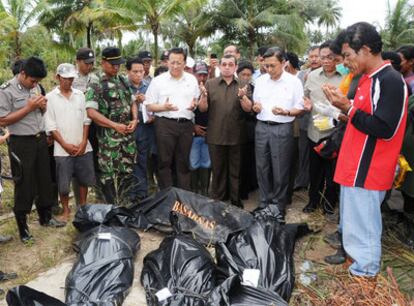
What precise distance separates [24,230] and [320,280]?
8.73 ft

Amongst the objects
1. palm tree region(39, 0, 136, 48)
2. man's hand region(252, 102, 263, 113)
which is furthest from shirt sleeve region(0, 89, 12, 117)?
palm tree region(39, 0, 136, 48)

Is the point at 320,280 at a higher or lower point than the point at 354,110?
lower

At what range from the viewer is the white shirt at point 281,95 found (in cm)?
408

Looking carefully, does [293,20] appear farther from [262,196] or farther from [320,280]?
[320,280]

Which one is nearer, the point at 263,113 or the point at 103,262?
the point at 103,262

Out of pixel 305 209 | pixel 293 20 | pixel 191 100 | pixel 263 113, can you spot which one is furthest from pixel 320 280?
pixel 293 20

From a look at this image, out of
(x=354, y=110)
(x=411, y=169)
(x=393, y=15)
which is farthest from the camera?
(x=393, y=15)

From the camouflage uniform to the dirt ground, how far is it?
2.36ft

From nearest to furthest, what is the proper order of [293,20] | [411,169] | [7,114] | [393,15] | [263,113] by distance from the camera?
[411,169] < [7,114] < [263,113] < [293,20] < [393,15]

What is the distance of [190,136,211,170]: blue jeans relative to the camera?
486cm

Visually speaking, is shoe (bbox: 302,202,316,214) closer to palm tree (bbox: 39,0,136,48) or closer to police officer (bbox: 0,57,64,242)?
police officer (bbox: 0,57,64,242)

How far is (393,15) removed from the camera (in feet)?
70.1

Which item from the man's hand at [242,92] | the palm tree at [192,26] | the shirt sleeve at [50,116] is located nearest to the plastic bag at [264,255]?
the man's hand at [242,92]

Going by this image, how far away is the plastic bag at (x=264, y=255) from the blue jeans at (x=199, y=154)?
1698mm
